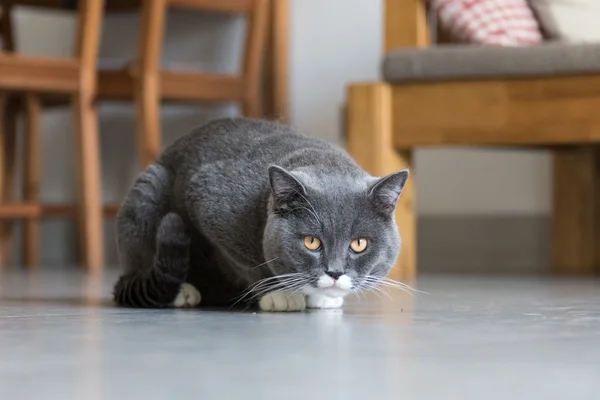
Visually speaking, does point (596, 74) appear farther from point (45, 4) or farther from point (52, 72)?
point (45, 4)

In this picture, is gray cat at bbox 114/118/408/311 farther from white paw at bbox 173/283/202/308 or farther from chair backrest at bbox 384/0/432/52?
chair backrest at bbox 384/0/432/52

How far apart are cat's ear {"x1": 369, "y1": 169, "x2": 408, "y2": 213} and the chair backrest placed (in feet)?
3.67

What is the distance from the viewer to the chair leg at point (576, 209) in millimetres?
3156

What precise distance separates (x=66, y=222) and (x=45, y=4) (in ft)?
2.81

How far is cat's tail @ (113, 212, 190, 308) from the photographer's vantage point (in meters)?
1.58

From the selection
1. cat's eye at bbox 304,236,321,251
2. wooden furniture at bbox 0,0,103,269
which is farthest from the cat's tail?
wooden furniture at bbox 0,0,103,269

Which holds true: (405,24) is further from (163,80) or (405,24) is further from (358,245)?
(358,245)

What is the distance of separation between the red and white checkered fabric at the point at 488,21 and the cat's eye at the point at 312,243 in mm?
1217

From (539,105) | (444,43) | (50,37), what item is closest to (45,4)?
(50,37)

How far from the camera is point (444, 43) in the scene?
121 inches

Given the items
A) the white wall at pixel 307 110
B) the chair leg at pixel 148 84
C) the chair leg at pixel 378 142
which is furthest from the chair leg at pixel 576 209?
the chair leg at pixel 148 84

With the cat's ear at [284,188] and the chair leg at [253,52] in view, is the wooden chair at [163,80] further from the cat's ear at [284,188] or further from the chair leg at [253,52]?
the cat's ear at [284,188]

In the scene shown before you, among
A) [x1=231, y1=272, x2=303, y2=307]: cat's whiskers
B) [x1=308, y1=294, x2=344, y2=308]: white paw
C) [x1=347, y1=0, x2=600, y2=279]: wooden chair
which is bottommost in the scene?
[x1=308, y1=294, x2=344, y2=308]: white paw

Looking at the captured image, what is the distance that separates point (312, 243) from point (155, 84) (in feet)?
6.53
